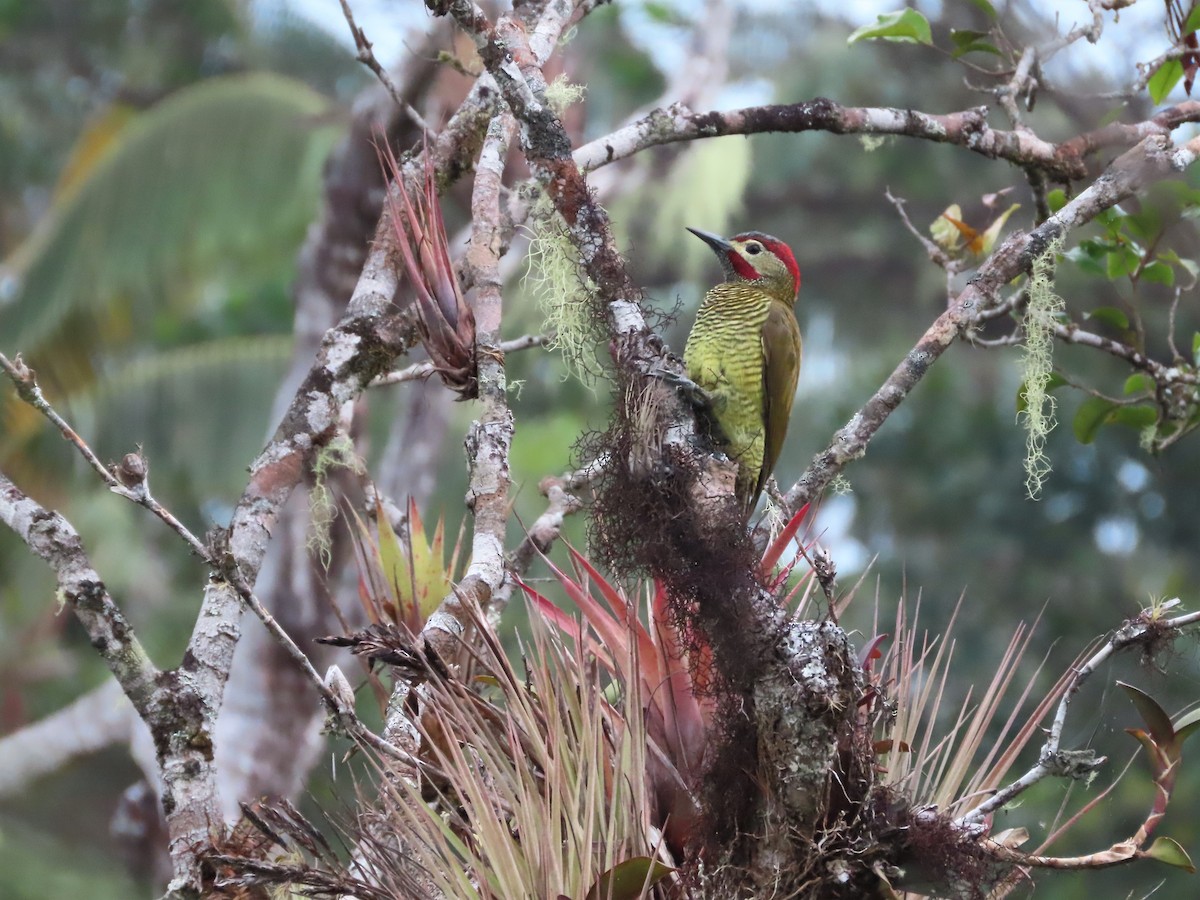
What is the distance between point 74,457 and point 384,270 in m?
8.29

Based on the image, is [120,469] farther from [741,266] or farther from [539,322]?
[539,322]

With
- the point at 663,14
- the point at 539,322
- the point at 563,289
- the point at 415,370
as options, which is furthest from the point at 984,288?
the point at 663,14

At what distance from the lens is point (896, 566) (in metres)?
14.4

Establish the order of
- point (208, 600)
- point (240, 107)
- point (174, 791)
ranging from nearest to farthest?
1. point (174, 791)
2. point (208, 600)
3. point (240, 107)

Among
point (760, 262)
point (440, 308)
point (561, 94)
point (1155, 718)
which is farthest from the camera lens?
point (760, 262)

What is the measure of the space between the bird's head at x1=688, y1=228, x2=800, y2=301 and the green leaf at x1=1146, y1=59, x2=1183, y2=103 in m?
1.37

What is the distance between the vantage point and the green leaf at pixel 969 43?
12.0 ft

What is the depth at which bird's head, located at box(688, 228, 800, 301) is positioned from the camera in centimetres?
469

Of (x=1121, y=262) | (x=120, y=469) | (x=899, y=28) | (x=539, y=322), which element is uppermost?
(x=539, y=322)

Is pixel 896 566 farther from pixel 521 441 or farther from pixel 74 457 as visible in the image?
pixel 74 457

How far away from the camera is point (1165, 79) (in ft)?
12.1

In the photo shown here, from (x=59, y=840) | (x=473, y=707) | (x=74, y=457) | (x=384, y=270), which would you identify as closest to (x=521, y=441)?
(x=74, y=457)

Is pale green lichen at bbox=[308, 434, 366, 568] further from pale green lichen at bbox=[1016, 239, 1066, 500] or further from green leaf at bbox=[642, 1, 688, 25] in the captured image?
green leaf at bbox=[642, 1, 688, 25]

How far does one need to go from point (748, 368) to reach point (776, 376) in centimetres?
16
